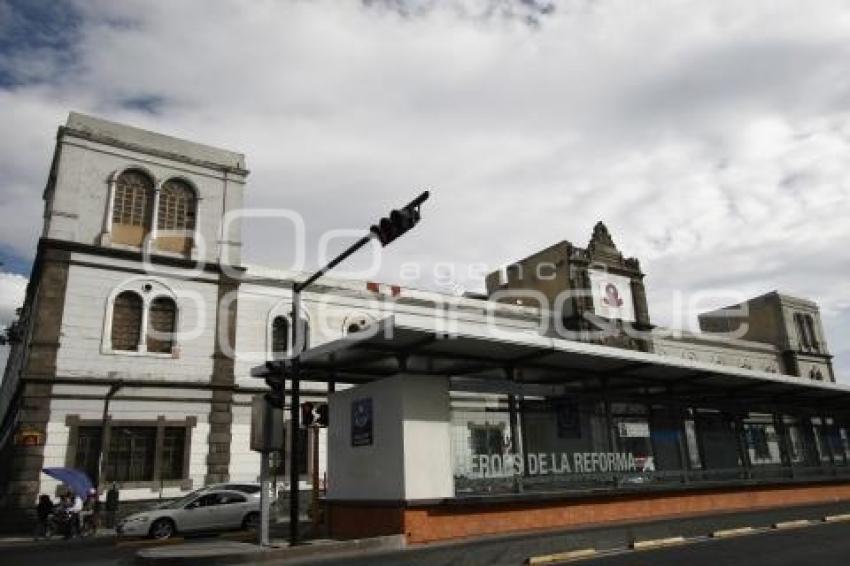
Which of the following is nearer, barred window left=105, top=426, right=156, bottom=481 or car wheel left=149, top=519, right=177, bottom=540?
car wheel left=149, top=519, right=177, bottom=540

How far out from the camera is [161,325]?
26359 millimetres

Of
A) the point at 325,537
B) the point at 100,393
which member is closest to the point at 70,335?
the point at 100,393

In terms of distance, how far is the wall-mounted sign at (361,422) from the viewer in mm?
15281

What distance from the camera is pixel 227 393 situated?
26.6 meters

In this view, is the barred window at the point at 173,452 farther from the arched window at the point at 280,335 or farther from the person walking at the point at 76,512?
the arched window at the point at 280,335

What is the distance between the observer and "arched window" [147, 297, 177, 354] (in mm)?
25969

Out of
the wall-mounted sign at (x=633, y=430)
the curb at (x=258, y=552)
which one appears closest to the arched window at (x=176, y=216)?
the curb at (x=258, y=552)

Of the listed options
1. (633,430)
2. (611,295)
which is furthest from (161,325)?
(611,295)

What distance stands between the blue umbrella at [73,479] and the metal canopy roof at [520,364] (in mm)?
9067

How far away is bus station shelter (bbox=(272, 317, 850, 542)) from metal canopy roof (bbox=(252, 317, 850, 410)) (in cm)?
6

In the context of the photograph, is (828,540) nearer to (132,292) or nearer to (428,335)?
(428,335)

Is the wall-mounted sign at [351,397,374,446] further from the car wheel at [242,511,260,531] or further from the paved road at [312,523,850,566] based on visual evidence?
the car wheel at [242,511,260,531]

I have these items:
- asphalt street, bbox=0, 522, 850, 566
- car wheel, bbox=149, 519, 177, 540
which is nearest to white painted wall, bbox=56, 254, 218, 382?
car wheel, bbox=149, 519, 177, 540

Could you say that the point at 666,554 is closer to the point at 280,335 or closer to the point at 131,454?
the point at 131,454
